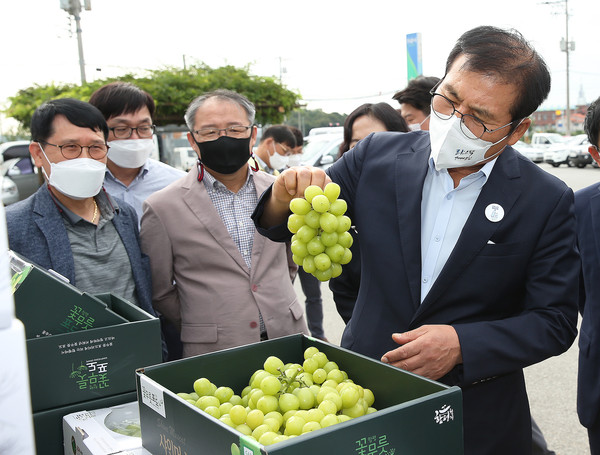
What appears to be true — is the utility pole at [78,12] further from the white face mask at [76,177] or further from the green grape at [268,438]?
the green grape at [268,438]

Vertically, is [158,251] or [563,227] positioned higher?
[563,227]

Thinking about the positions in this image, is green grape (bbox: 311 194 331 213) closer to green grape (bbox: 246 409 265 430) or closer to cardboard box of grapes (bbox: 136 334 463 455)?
cardboard box of grapes (bbox: 136 334 463 455)

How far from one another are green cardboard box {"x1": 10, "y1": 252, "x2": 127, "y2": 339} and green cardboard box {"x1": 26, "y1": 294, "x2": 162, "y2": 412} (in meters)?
0.08

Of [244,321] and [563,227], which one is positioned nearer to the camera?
[563,227]

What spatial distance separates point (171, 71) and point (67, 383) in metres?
12.1

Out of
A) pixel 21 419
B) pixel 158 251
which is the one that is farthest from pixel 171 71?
pixel 21 419

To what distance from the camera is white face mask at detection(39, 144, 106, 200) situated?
8.02 ft

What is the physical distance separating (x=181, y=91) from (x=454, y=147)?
1108cm

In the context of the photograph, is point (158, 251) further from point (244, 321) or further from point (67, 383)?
point (67, 383)

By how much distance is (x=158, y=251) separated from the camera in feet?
8.74

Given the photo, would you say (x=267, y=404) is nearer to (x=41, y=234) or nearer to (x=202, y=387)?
(x=202, y=387)

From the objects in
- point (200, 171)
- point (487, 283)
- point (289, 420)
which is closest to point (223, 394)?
point (289, 420)

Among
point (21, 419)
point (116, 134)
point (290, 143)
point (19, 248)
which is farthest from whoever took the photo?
point (290, 143)

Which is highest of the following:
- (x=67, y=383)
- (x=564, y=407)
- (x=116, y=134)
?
(x=116, y=134)
